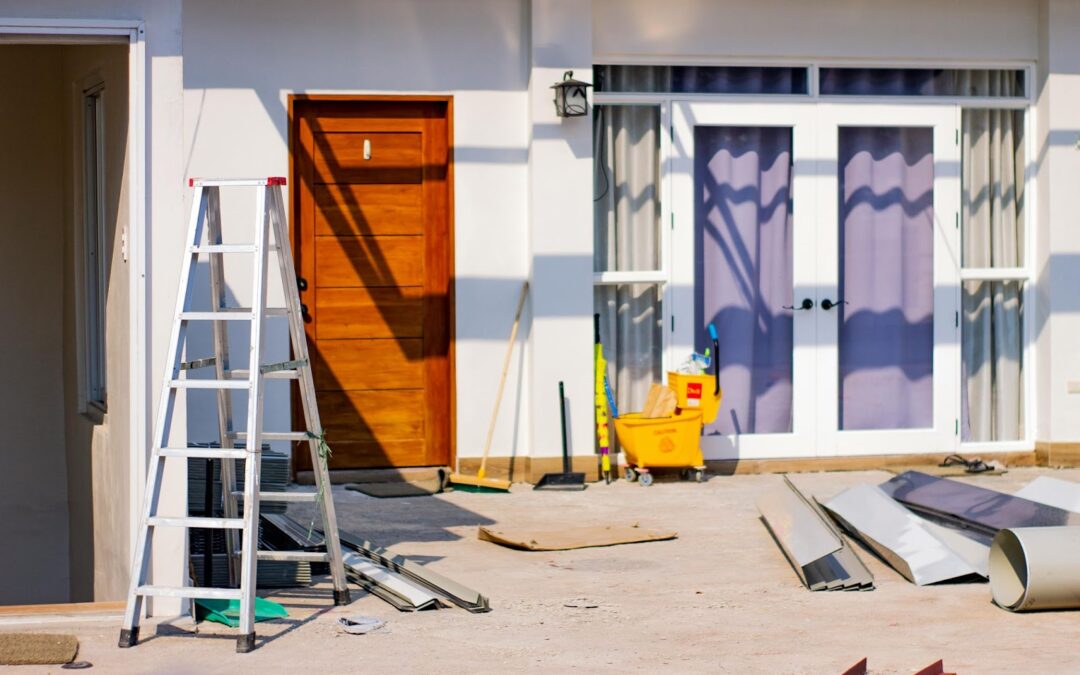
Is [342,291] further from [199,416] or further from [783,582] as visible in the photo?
[783,582]

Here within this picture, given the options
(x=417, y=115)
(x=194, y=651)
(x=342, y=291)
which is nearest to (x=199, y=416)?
(x=342, y=291)

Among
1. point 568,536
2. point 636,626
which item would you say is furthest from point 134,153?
point 568,536

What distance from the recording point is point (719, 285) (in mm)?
9047

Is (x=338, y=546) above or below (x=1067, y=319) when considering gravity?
below

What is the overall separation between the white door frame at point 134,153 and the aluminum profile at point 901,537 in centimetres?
317

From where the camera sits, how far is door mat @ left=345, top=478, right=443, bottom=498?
8195mm

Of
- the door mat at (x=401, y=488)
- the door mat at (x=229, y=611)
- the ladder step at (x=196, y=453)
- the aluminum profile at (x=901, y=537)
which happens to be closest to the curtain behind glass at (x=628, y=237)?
the door mat at (x=401, y=488)

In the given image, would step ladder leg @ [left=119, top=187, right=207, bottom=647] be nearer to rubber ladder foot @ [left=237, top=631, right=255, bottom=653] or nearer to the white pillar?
rubber ladder foot @ [left=237, top=631, right=255, bottom=653]

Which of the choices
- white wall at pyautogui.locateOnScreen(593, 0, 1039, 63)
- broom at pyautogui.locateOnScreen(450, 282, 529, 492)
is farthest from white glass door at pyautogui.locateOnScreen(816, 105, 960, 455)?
broom at pyautogui.locateOnScreen(450, 282, 529, 492)

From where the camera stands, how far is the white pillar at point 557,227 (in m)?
8.58

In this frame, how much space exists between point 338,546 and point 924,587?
2419 millimetres

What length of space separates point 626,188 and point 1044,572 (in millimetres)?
4221

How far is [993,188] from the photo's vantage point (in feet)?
30.7

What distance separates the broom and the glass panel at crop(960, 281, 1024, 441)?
2.99 metres
